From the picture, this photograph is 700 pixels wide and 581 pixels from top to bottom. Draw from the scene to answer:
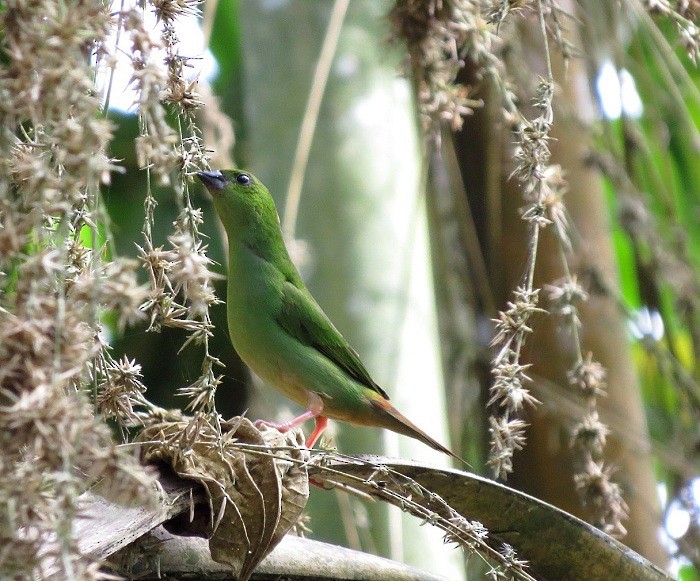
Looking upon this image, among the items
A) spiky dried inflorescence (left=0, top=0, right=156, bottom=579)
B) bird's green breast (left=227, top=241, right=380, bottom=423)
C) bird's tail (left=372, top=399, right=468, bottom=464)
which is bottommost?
bird's tail (left=372, top=399, right=468, bottom=464)

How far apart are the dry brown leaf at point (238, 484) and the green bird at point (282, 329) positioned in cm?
135

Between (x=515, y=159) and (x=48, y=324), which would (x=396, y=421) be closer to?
(x=515, y=159)

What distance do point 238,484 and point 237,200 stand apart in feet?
6.08

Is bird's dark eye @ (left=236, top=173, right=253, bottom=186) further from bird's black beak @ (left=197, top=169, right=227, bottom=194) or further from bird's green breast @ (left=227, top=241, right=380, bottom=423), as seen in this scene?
bird's green breast @ (left=227, top=241, right=380, bottom=423)

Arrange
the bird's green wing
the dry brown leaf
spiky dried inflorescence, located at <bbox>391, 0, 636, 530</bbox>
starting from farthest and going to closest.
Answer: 1. the bird's green wing
2. spiky dried inflorescence, located at <bbox>391, 0, 636, 530</bbox>
3. the dry brown leaf

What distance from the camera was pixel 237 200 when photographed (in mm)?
3162

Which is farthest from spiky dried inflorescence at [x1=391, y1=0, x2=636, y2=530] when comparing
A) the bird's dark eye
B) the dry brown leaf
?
the bird's dark eye

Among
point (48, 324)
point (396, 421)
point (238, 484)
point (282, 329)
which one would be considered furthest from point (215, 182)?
point (48, 324)

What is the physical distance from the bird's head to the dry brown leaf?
69.5 inches

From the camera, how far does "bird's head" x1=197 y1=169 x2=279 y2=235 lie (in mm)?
3143

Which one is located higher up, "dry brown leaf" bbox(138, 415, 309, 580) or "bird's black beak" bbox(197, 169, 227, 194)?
"bird's black beak" bbox(197, 169, 227, 194)

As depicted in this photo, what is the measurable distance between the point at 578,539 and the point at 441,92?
1153 millimetres

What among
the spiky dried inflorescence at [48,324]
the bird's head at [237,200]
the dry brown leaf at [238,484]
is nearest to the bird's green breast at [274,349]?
the bird's head at [237,200]

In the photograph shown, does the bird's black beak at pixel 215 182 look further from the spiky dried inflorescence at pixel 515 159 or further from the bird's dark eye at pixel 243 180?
the spiky dried inflorescence at pixel 515 159
